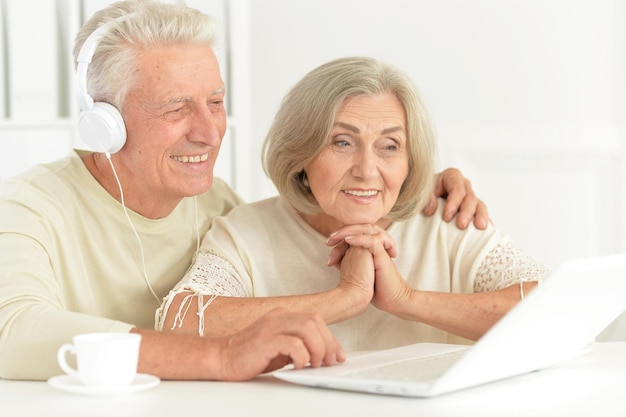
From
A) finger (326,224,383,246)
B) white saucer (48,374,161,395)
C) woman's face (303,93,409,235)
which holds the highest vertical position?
woman's face (303,93,409,235)

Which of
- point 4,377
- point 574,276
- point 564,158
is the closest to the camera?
point 574,276

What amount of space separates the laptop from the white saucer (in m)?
0.18

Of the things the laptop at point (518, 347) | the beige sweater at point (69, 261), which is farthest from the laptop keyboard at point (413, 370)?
the beige sweater at point (69, 261)

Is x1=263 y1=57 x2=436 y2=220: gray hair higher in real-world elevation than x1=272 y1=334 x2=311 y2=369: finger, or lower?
higher

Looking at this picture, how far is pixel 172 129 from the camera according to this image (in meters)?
1.80

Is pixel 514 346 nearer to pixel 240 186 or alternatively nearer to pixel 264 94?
pixel 240 186

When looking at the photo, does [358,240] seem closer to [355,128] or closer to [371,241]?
[371,241]

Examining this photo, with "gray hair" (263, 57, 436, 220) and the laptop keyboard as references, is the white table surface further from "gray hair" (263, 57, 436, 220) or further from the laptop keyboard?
"gray hair" (263, 57, 436, 220)

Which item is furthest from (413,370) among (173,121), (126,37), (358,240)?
(126,37)

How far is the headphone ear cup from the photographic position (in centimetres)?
172

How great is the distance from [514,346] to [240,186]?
2.35 m

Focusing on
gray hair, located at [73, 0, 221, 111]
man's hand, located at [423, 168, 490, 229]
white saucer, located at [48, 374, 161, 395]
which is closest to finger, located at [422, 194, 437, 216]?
man's hand, located at [423, 168, 490, 229]

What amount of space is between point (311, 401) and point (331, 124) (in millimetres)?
786

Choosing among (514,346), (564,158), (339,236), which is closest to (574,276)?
(514,346)
